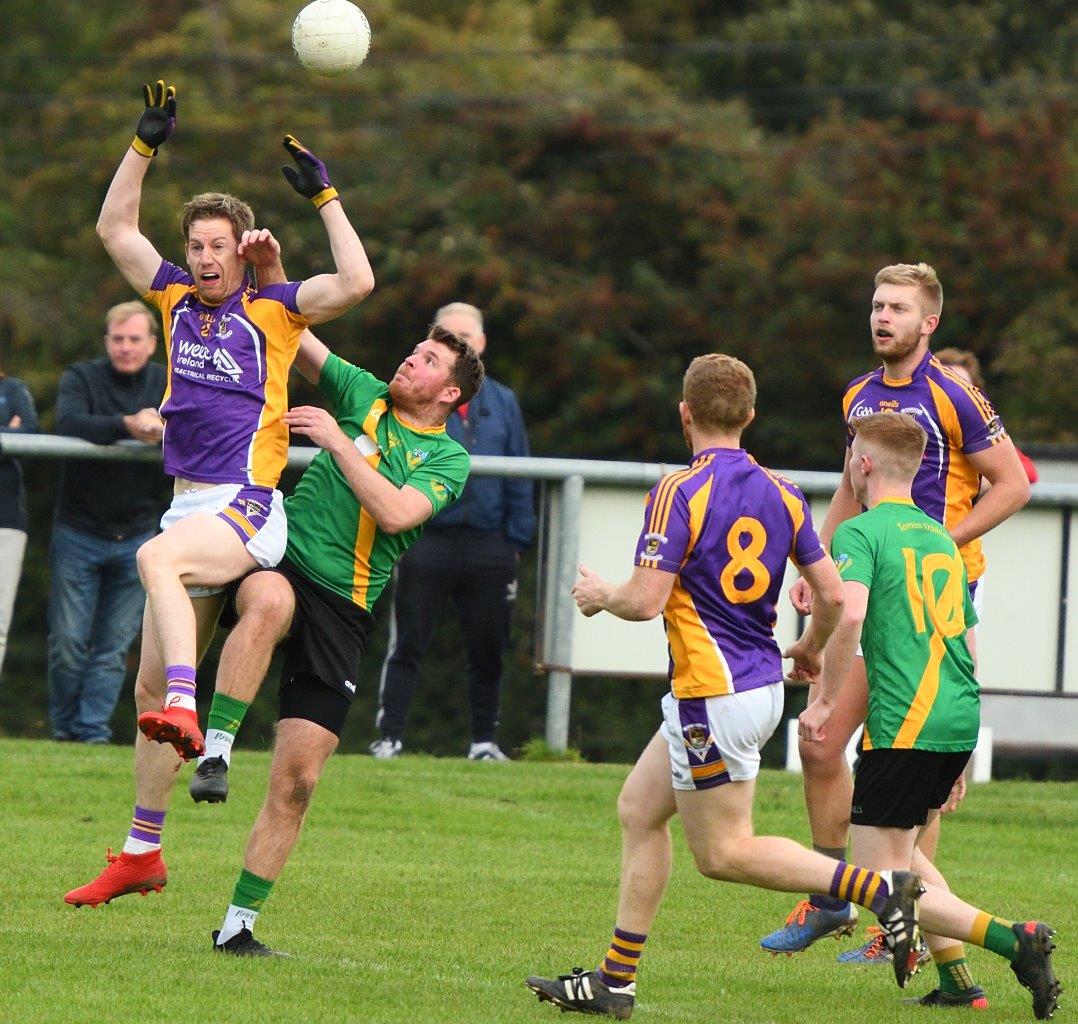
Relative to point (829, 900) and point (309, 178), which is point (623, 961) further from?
point (309, 178)

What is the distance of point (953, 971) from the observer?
675 cm

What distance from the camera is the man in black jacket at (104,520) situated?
11227mm

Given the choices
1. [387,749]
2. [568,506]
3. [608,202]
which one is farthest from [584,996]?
[608,202]

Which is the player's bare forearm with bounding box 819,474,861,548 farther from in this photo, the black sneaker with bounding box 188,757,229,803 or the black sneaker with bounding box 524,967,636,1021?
the black sneaker with bounding box 188,757,229,803

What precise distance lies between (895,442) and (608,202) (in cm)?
2021

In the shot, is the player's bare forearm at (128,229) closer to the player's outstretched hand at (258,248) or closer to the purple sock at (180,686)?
the player's outstretched hand at (258,248)

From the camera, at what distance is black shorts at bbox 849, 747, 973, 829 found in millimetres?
6637

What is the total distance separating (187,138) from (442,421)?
21242mm

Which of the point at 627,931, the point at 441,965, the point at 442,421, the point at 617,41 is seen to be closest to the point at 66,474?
the point at 442,421

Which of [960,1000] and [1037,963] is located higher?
[1037,963]

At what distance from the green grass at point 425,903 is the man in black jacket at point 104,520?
510 millimetres

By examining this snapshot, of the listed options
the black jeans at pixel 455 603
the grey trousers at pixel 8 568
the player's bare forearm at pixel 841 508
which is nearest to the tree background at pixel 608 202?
the black jeans at pixel 455 603

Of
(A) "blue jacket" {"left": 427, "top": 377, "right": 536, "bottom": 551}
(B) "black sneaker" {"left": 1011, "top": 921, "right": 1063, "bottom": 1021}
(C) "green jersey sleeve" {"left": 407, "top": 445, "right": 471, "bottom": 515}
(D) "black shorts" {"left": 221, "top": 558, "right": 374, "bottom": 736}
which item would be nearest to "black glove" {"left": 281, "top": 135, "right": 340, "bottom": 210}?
(C) "green jersey sleeve" {"left": 407, "top": 445, "right": 471, "bottom": 515}

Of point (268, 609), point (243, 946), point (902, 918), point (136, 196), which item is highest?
point (136, 196)
